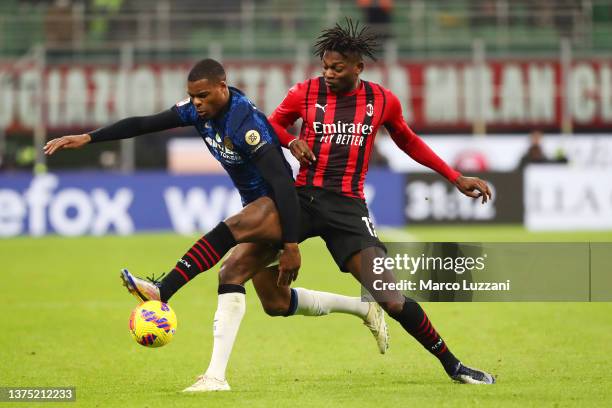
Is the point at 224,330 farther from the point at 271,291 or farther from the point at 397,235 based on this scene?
the point at 397,235

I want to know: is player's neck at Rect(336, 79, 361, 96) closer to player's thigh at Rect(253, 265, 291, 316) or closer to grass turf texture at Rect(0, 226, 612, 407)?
player's thigh at Rect(253, 265, 291, 316)

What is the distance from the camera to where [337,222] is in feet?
25.3

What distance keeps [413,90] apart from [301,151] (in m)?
20.4

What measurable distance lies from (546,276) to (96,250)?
516 inches

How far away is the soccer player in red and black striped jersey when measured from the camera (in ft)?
25.1

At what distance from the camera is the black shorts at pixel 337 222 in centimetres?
768

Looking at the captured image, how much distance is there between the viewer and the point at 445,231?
2258cm

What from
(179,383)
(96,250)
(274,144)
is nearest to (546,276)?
(274,144)

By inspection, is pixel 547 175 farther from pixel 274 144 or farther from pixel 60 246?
pixel 274 144

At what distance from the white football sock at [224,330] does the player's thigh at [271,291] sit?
0.47 meters

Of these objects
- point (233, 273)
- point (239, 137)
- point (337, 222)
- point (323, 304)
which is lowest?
point (323, 304)

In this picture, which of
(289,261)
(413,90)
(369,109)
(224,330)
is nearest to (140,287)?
(224,330)

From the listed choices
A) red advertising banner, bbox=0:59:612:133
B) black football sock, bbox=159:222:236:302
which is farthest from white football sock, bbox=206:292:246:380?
red advertising banner, bbox=0:59:612:133

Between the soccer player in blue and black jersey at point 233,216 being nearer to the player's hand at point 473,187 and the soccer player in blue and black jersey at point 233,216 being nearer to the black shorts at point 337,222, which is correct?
the black shorts at point 337,222
